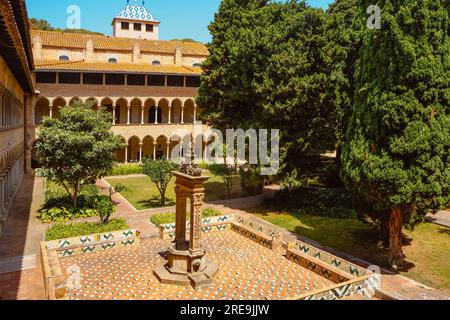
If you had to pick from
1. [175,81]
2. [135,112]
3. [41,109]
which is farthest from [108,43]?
[41,109]

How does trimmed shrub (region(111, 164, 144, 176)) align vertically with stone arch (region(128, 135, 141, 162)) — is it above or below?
below

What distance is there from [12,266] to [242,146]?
12.9 metres

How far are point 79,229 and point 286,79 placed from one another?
12.5 meters

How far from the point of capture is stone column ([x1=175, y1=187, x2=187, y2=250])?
12578 millimetres

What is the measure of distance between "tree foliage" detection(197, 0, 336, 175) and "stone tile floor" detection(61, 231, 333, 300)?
7.70 metres

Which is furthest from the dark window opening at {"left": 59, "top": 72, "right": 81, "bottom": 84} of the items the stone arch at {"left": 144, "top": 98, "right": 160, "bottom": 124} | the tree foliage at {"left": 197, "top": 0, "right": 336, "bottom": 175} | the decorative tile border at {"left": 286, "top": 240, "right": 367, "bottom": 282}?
the decorative tile border at {"left": 286, "top": 240, "right": 367, "bottom": 282}

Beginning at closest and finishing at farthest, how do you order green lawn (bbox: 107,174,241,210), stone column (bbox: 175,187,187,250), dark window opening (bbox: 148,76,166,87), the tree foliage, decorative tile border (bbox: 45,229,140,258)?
stone column (bbox: 175,187,187,250), decorative tile border (bbox: 45,229,140,258), the tree foliage, green lawn (bbox: 107,174,241,210), dark window opening (bbox: 148,76,166,87)

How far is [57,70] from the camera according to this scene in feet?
108

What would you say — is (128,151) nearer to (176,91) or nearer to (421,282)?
(176,91)

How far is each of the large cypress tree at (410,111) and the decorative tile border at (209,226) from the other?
719 cm

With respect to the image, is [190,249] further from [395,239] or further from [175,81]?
[175,81]

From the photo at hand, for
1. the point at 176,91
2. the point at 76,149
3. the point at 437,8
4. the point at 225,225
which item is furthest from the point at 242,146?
the point at 176,91

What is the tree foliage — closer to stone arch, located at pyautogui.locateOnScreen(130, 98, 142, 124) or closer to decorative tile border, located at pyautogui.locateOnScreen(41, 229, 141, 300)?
decorative tile border, located at pyautogui.locateOnScreen(41, 229, 141, 300)

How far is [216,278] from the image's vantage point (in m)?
12.5
